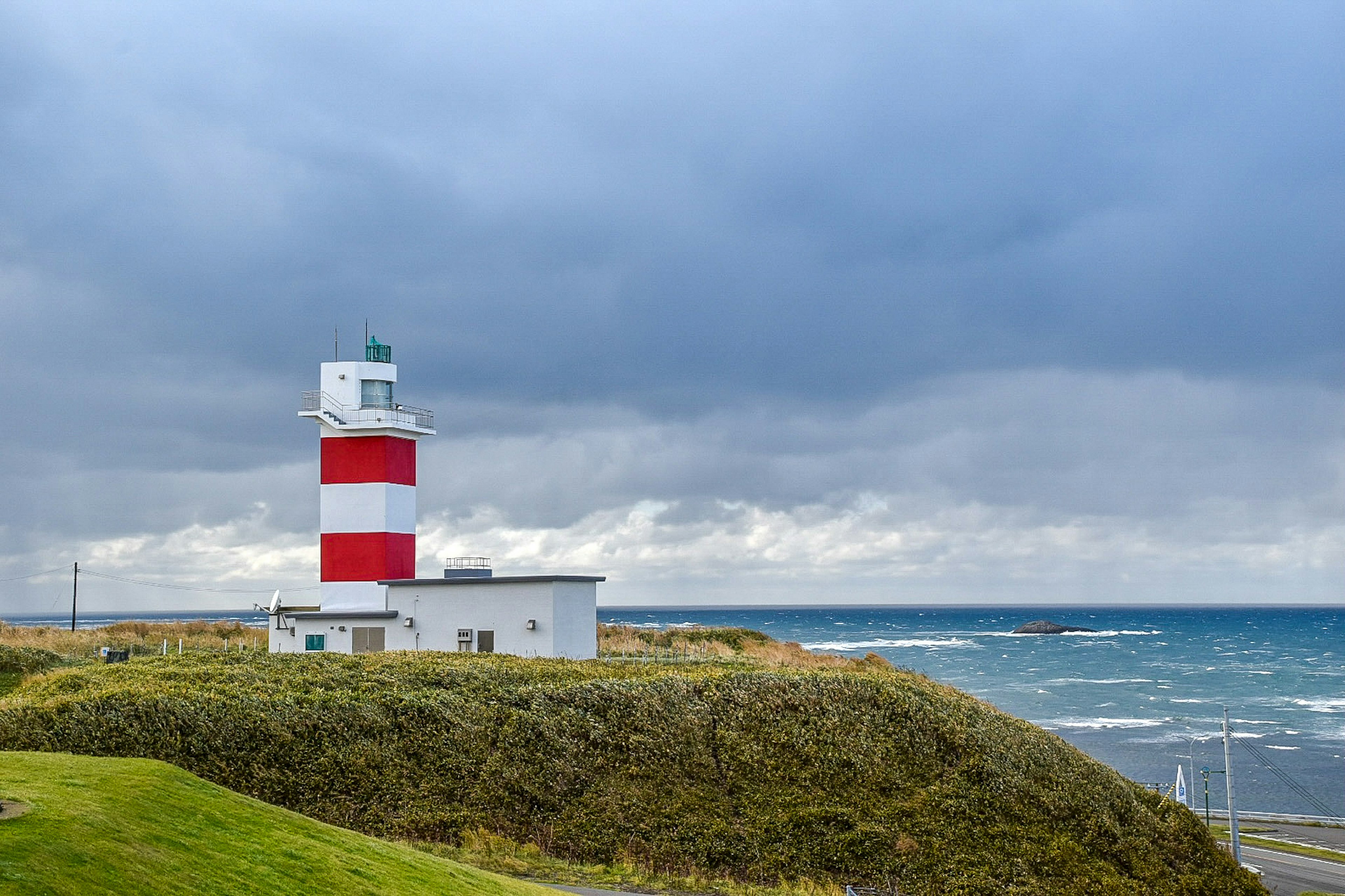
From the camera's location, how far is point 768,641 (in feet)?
182

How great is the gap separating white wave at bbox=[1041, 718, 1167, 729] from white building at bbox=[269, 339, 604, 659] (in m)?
37.4

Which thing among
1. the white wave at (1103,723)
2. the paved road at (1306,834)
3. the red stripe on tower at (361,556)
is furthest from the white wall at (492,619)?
the white wave at (1103,723)

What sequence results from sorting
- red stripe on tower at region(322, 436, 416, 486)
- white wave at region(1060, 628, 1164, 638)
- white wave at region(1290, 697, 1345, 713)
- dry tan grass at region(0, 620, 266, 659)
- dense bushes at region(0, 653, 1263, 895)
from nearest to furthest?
dense bushes at region(0, 653, 1263, 895)
red stripe on tower at region(322, 436, 416, 486)
dry tan grass at region(0, 620, 266, 659)
white wave at region(1290, 697, 1345, 713)
white wave at region(1060, 628, 1164, 638)

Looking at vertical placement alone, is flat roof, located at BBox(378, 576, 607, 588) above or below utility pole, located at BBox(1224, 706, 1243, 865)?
above

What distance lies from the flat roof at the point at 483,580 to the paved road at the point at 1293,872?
17792 mm

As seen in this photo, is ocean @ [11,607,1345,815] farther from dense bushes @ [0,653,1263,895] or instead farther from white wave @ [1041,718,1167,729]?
dense bushes @ [0,653,1263,895]

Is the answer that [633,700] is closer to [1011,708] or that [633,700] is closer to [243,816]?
[243,816]

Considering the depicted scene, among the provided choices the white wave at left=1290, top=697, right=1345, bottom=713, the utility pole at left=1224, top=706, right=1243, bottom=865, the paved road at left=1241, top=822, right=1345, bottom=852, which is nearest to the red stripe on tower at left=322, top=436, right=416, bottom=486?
the utility pole at left=1224, top=706, right=1243, bottom=865

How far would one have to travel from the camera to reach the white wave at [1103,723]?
5800 cm

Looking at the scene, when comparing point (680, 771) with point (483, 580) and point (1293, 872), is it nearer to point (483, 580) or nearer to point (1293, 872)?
point (483, 580)

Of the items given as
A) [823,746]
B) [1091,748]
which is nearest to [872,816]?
[823,746]

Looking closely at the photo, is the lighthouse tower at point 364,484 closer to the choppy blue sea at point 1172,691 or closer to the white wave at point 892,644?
the choppy blue sea at point 1172,691

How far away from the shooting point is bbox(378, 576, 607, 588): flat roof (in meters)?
26.9

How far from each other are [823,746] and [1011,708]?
49922 millimetres
